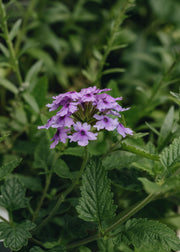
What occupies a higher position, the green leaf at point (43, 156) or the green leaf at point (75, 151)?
the green leaf at point (43, 156)

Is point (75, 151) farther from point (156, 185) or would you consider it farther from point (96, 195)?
point (156, 185)

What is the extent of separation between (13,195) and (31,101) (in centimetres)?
51

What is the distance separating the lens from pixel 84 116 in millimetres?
869

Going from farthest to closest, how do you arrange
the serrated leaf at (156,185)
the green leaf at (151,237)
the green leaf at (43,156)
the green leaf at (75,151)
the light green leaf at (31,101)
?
the light green leaf at (31,101) → the green leaf at (43,156) → the green leaf at (75,151) → the green leaf at (151,237) → the serrated leaf at (156,185)

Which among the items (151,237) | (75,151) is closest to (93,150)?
(75,151)

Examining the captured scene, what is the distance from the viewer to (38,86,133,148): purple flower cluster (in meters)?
0.77

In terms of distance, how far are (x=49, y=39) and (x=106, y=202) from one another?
1.53 metres

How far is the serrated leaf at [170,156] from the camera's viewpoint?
878 mm

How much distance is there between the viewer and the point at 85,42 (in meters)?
2.40

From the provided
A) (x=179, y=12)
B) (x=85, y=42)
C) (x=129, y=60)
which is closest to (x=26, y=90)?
(x=85, y=42)

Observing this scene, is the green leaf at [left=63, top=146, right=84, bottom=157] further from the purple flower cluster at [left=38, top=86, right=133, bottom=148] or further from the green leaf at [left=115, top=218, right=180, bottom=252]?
the green leaf at [left=115, top=218, right=180, bottom=252]

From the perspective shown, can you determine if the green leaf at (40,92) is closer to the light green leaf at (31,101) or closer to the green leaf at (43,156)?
the light green leaf at (31,101)

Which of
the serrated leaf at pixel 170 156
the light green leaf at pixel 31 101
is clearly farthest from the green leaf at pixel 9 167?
the light green leaf at pixel 31 101

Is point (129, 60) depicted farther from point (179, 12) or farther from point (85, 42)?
point (179, 12)
